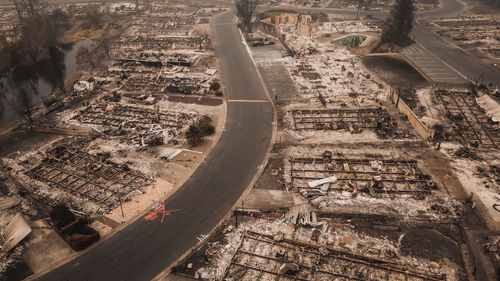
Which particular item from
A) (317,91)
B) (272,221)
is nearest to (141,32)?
(317,91)

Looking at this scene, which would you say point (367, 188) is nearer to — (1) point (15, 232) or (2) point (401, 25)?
(1) point (15, 232)

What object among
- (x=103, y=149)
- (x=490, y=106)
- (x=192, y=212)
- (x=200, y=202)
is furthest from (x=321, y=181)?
(x=490, y=106)

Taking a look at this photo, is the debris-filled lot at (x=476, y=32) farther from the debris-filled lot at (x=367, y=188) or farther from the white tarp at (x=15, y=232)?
the white tarp at (x=15, y=232)

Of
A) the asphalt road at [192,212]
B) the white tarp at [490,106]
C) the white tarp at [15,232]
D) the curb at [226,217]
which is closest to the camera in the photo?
the curb at [226,217]

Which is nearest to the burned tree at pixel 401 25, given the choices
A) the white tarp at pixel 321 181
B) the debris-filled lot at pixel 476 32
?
the debris-filled lot at pixel 476 32

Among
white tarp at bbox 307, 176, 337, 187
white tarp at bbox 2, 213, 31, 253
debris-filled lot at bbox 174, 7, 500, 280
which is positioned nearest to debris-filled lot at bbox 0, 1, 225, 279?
white tarp at bbox 2, 213, 31, 253

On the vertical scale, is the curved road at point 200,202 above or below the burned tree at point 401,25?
below

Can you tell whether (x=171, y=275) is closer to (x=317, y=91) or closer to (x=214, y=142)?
(x=214, y=142)
